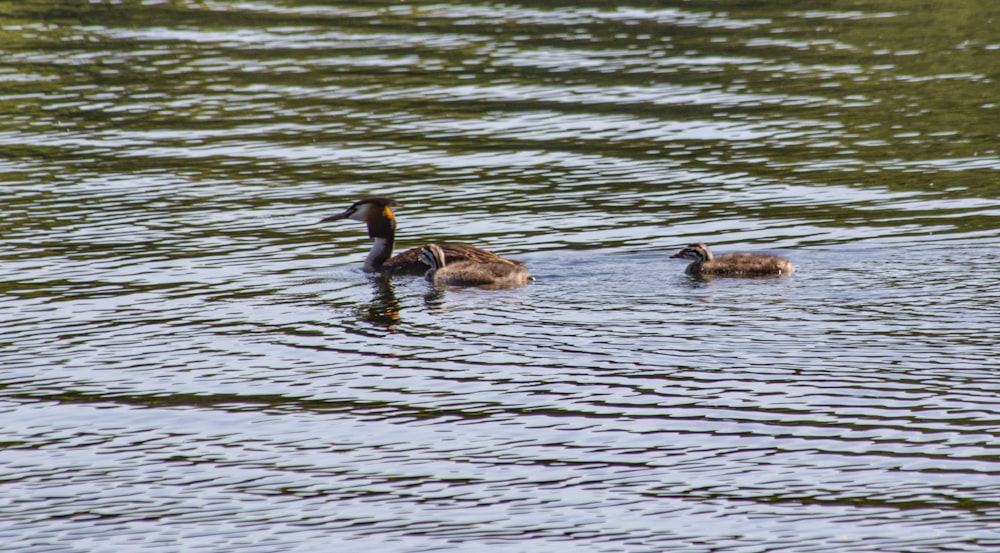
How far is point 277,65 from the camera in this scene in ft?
102

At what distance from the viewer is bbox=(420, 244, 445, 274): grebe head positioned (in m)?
15.6

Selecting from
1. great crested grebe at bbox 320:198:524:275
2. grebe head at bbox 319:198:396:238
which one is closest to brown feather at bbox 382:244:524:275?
great crested grebe at bbox 320:198:524:275

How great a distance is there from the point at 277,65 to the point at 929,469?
2366cm

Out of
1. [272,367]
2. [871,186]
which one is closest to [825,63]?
[871,186]

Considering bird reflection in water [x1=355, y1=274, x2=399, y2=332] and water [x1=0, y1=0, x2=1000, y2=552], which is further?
bird reflection in water [x1=355, y1=274, x2=399, y2=332]

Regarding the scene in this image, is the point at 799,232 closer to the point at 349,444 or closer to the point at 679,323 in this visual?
the point at 679,323

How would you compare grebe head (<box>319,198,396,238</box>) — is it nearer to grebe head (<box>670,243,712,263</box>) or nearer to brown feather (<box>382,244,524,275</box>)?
brown feather (<box>382,244,524,275</box>)

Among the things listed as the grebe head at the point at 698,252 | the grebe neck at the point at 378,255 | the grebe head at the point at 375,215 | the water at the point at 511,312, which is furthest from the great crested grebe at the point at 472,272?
the grebe head at the point at 698,252

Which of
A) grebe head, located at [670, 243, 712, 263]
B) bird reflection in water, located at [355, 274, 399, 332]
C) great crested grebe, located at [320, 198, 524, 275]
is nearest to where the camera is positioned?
bird reflection in water, located at [355, 274, 399, 332]

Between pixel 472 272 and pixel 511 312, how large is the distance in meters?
1.49

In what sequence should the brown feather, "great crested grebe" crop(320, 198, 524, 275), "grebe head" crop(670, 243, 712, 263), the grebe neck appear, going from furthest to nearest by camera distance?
the grebe neck < "great crested grebe" crop(320, 198, 524, 275) < the brown feather < "grebe head" crop(670, 243, 712, 263)

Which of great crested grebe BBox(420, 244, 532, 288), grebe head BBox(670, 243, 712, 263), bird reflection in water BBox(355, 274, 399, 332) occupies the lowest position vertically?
bird reflection in water BBox(355, 274, 399, 332)

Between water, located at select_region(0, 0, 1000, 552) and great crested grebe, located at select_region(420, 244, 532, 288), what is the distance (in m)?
0.19

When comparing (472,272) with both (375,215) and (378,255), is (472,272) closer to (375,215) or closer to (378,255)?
(378,255)
